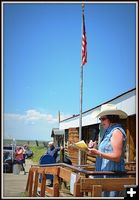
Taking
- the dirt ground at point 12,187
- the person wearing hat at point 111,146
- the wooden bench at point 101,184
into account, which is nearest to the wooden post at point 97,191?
the wooden bench at point 101,184

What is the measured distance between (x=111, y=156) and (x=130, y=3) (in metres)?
1.81

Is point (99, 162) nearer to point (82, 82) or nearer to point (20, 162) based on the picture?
point (82, 82)

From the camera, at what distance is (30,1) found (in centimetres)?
407

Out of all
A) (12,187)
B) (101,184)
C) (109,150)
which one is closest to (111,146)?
(109,150)

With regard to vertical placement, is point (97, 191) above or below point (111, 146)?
below

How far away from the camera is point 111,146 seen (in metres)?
3.26

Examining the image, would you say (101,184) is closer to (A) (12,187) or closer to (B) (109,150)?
(B) (109,150)

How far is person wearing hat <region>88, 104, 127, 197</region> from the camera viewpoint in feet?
10.4

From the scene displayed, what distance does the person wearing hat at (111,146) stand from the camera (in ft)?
10.4

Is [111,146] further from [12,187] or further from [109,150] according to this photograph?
[12,187]

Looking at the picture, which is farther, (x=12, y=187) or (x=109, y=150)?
(x=12, y=187)

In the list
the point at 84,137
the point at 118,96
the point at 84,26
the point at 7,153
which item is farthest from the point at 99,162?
the point at 7,153

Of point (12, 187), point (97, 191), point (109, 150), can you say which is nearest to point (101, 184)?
point (97, 191)

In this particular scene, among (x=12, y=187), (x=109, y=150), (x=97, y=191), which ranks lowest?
(x=12, y=187)
